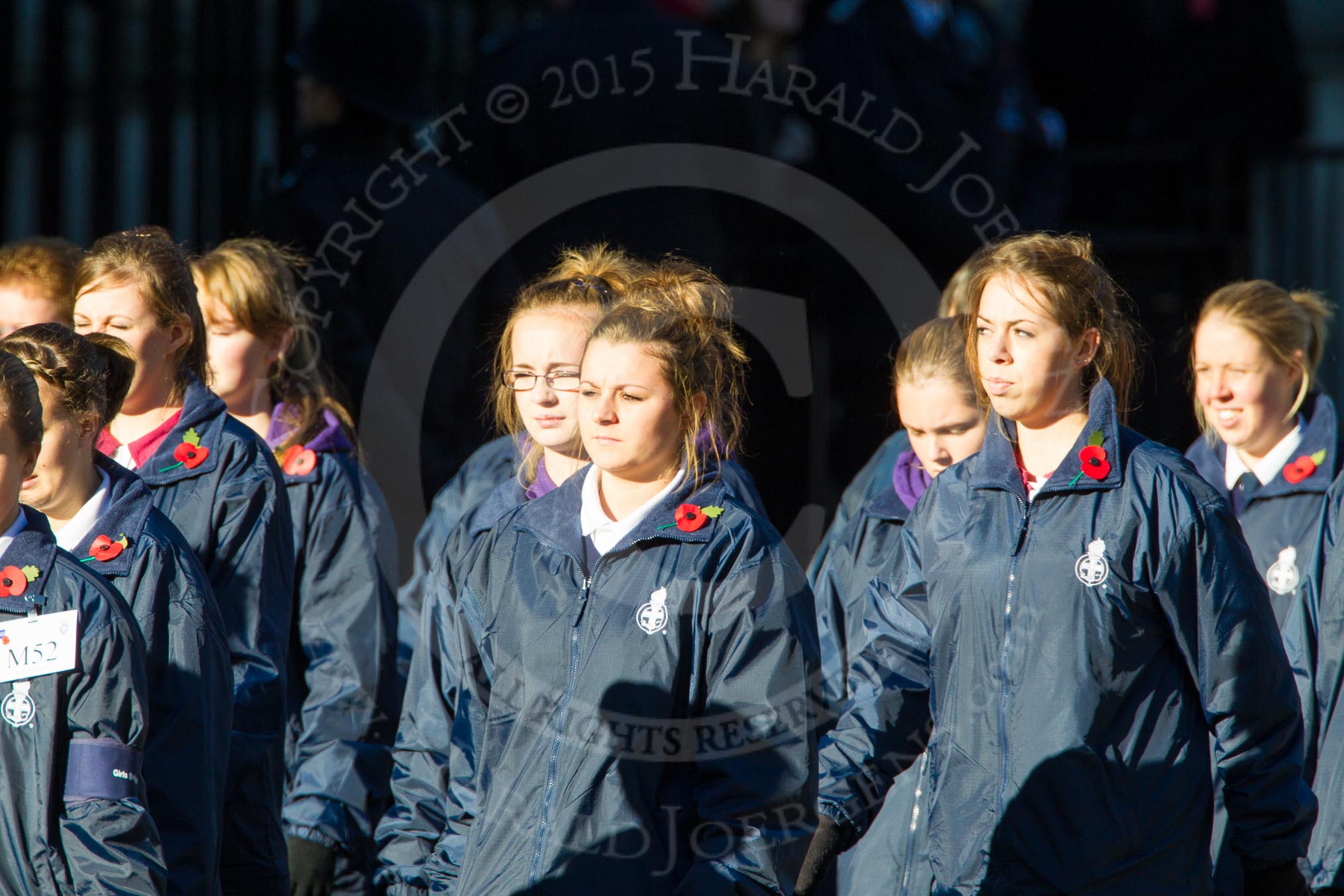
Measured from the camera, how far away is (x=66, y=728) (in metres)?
2.30

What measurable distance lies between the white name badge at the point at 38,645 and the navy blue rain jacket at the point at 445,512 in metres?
1.37

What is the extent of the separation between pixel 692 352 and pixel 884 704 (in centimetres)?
68

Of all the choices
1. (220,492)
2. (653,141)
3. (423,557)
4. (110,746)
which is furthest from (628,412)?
(653,141)

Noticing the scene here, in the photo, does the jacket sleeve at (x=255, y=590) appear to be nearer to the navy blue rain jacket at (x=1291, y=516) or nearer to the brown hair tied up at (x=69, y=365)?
the brown hair tied up at (x=69, y=365)

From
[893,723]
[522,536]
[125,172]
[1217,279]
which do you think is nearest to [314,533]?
[522,536]

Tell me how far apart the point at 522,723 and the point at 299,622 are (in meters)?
1.26

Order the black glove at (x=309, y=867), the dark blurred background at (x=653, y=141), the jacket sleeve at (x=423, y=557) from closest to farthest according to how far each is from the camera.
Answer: the black glove at (x=309, y=867)
the jacket sleeve at (x=423, y=557)
the dark blurred background at (x=653, y=141)

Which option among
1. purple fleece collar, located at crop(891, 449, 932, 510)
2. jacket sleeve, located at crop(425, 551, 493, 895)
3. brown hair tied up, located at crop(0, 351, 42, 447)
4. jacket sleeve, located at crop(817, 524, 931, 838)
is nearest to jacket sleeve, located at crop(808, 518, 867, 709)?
purple fleece collar, located at crop(891, 449, 932, 510)

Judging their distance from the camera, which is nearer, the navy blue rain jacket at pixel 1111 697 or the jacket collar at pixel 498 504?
the navy blue rain jacket at pixel 1111 697

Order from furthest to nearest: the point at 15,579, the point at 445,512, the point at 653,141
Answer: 1. the point at 653,141
2. the point at 445,512
3. the point at 15,579

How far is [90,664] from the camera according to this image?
2.30 meters

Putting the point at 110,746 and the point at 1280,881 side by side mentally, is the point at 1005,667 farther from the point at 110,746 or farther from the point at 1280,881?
the point at 110,746

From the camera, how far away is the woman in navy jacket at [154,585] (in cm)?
248

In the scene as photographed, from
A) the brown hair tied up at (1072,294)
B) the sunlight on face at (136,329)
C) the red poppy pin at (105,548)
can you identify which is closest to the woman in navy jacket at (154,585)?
the red poppy pin at (105,548)
